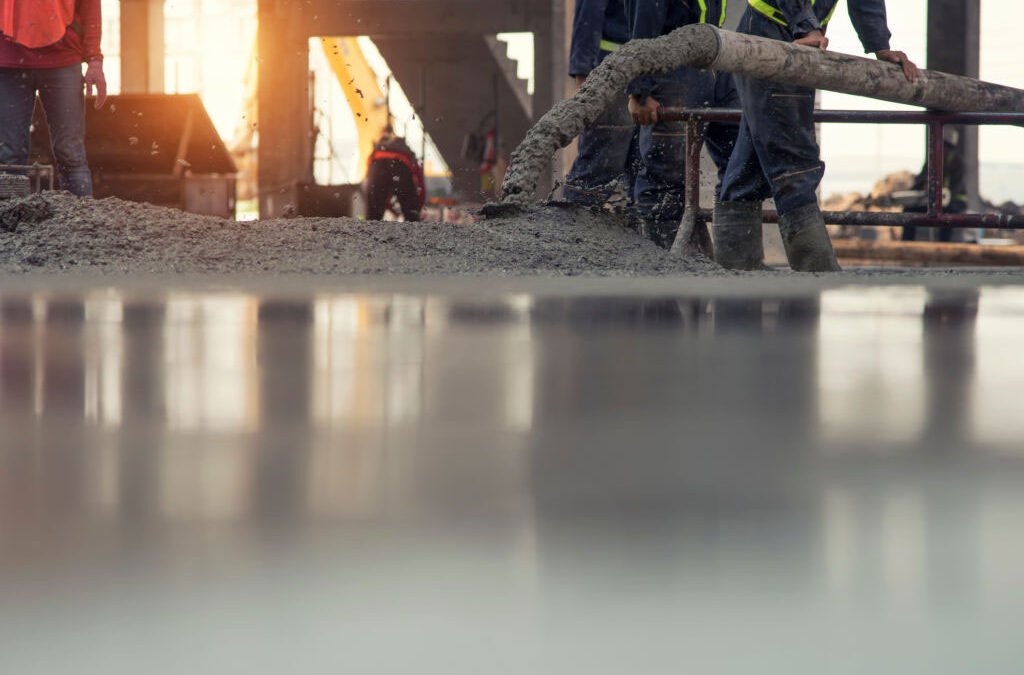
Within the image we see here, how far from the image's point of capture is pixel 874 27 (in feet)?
11.8

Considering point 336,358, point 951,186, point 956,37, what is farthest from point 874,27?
point 956,37

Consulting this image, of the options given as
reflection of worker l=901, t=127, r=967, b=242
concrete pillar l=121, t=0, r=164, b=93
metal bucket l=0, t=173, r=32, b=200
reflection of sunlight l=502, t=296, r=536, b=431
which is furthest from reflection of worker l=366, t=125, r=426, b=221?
reflection of sunlight l=502, t=296, r=536, b=431

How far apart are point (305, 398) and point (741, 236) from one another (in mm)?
2934

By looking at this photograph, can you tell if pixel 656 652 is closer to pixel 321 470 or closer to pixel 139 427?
pixel 321 470

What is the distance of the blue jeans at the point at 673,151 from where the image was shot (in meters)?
4.27

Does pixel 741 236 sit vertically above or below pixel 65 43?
below

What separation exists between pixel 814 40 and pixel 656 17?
60cm

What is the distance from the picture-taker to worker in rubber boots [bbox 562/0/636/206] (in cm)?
417

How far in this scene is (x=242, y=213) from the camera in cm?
1655

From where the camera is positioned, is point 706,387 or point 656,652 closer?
point 656,652

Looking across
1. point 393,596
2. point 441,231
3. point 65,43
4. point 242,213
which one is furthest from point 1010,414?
point 242,213

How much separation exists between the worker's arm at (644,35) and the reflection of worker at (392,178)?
15.0 ft

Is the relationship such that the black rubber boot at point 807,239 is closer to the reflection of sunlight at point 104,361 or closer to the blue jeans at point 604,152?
the blue jeans at point 604,152

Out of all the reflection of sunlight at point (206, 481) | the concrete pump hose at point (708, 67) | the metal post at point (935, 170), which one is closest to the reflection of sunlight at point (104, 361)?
the reflection of sunlight at point (206, 481)
